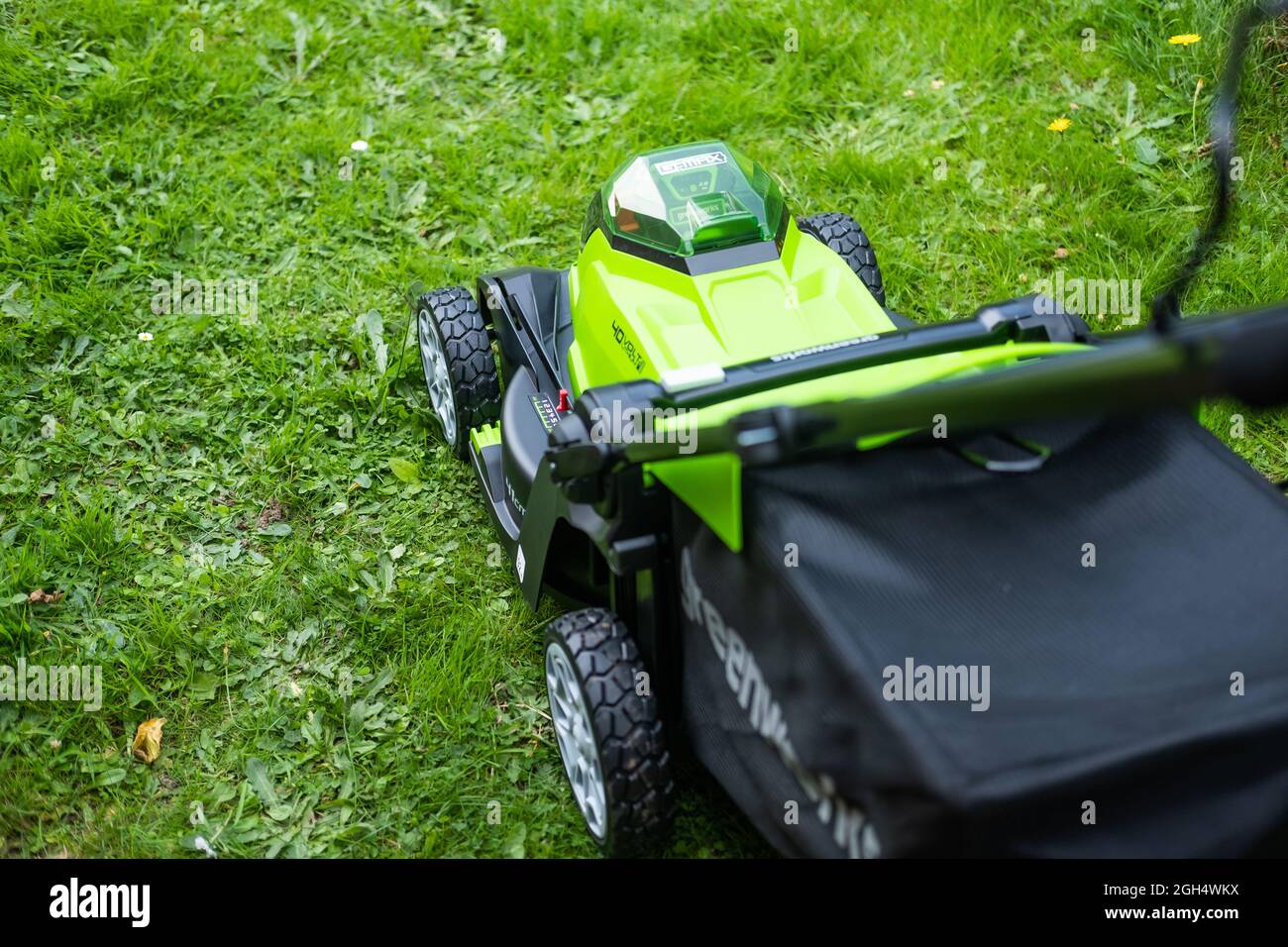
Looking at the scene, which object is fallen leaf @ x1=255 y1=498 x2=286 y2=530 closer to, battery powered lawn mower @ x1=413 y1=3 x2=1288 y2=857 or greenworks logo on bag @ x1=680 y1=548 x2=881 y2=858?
battery powered lawn mower @ x1=413 y1=3 x2=1288 y2=857

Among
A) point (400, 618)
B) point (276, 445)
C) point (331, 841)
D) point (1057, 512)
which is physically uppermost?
point (1057, 512)

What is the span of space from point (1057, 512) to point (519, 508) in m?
1.32

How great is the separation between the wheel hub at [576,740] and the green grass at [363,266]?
0.39 feet

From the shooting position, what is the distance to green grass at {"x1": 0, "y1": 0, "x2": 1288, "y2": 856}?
2.75m

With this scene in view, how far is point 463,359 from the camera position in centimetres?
322

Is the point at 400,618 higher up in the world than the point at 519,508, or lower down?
lower down

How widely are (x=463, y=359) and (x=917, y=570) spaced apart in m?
1.59

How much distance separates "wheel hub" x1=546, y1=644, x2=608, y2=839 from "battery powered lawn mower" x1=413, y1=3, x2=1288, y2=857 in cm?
1

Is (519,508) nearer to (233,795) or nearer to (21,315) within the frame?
(233,795)

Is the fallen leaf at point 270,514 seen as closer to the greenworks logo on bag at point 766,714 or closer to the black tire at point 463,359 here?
the black tire at point 463,359

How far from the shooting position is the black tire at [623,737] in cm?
228
